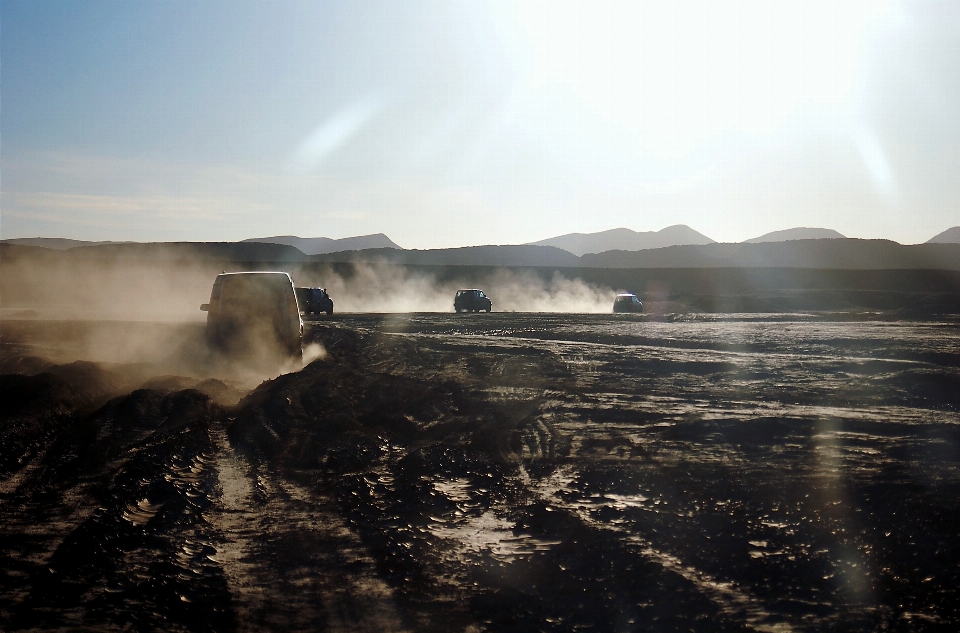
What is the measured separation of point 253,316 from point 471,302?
125 feet

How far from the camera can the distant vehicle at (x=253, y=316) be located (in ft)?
56.9

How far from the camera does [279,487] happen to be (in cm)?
843

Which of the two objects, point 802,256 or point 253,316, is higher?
point 802,256

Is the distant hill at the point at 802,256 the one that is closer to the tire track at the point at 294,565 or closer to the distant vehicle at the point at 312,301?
the distant vehicle at the point at 312,301

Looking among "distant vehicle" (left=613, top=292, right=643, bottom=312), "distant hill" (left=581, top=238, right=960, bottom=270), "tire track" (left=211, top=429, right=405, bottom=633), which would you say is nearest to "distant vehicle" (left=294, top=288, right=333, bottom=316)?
"distant vehicle" (left=613, top=292, right=643, bottom=312)

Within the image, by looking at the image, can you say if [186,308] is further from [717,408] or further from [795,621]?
[795,621]

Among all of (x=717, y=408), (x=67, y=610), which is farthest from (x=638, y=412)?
(x=67, y=610)

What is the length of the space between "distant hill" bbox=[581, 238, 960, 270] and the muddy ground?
468 feet

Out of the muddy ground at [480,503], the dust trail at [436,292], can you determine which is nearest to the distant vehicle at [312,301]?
the dust trail at [436,292]

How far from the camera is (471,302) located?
2176 inches

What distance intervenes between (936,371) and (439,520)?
13.5 meters

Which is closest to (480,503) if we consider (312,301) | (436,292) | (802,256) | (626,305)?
(312,301)

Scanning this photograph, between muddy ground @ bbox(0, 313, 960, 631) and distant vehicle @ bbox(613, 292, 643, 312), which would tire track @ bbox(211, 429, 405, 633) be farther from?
distant vehicle @ bbox(613, 292, 643, 312)

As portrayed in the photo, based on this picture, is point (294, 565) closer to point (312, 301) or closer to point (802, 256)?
point (312, 301)
